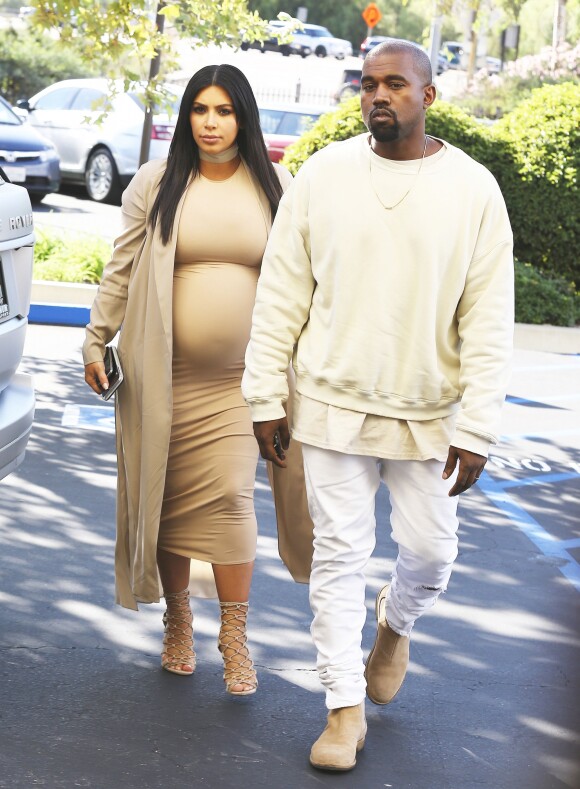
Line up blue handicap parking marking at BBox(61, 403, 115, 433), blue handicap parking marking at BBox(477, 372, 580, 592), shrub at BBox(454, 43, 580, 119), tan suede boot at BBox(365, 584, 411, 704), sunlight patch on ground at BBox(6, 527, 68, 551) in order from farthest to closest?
shrub at BBox(454, 43, 580, 119) → blue handicap parking marking at BBox(61, 403, 115, 433) → blue handicap parking marking at BBox(477, 372, 580, 592) → sunlight patch on ground at BBox(6, 527, 68, 551) → tan suede boot at BBox(365, 584, 411, 704)

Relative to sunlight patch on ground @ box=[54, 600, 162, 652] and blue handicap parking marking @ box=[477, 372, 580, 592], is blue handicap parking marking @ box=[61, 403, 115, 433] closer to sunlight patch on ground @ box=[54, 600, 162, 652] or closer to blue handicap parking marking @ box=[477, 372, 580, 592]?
blue handicap parking marking @ box=[477, 372, 580, 592]

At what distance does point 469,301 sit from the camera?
13.0ft

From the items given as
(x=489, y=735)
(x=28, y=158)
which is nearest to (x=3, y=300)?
(x=489, y=735)

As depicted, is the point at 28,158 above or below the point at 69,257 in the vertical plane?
above

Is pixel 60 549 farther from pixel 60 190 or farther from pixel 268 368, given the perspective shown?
pixel 60 190

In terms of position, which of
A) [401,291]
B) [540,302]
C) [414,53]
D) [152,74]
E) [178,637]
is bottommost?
[540,302]

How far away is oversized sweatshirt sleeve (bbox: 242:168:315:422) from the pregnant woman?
0.49 metres

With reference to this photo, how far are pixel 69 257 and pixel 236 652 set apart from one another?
353 inches

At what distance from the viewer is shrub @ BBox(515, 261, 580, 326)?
44.4ft

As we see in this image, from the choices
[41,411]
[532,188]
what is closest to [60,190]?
[532,188]

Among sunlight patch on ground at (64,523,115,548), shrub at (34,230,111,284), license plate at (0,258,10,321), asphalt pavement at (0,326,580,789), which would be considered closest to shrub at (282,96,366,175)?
shrub at (34,230,111,284)

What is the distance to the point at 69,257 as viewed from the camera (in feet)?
42.6

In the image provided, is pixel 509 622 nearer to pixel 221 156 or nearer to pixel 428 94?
pixel 221 156

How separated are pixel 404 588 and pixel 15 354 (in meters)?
1.70
